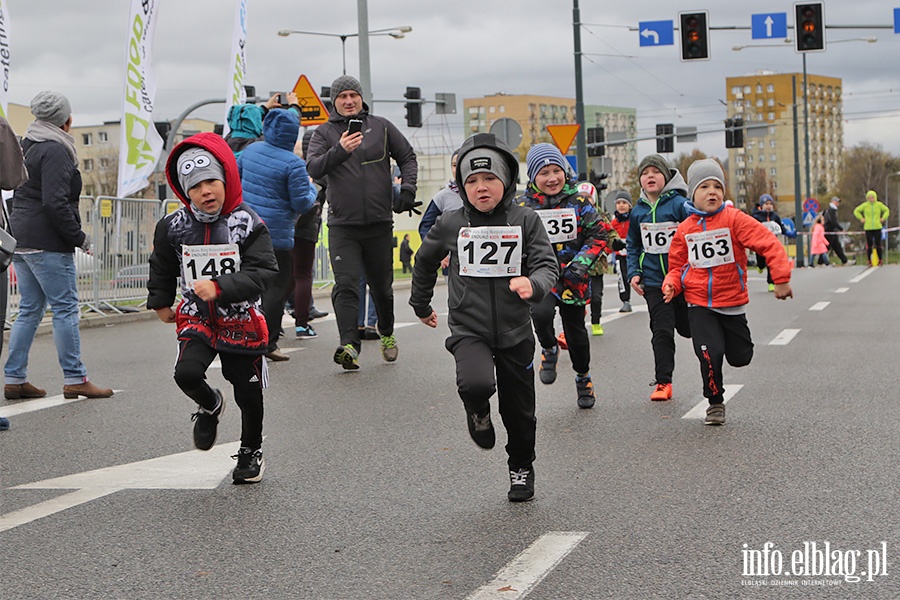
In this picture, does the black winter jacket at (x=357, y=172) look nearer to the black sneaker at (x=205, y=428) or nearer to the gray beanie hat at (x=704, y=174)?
the gray beanie hat at (x=704, y=174)

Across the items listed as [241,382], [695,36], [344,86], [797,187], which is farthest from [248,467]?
[797,187]

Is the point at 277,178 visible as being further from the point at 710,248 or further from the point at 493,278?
the point at 493,278

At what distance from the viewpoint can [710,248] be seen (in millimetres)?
8141

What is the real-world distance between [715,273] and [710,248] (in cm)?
16

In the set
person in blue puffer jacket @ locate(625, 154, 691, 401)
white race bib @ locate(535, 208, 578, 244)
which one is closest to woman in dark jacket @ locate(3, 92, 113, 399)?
white race bib @ locate(535, 208, 578, 244)

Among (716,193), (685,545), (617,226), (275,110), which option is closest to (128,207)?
(617,226)

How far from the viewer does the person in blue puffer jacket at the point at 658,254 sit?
30.1ft

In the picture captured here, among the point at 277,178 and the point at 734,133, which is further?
the point at 734,133

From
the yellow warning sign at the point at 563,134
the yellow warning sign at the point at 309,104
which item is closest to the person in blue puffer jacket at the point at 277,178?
the yellow warning sign at the point at 309,104

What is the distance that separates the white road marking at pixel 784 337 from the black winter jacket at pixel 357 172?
14.8 ft

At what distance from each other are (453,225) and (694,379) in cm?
468

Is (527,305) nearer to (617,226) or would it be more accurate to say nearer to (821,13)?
(617,226)

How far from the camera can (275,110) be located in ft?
36.5

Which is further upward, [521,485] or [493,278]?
[493,278]
